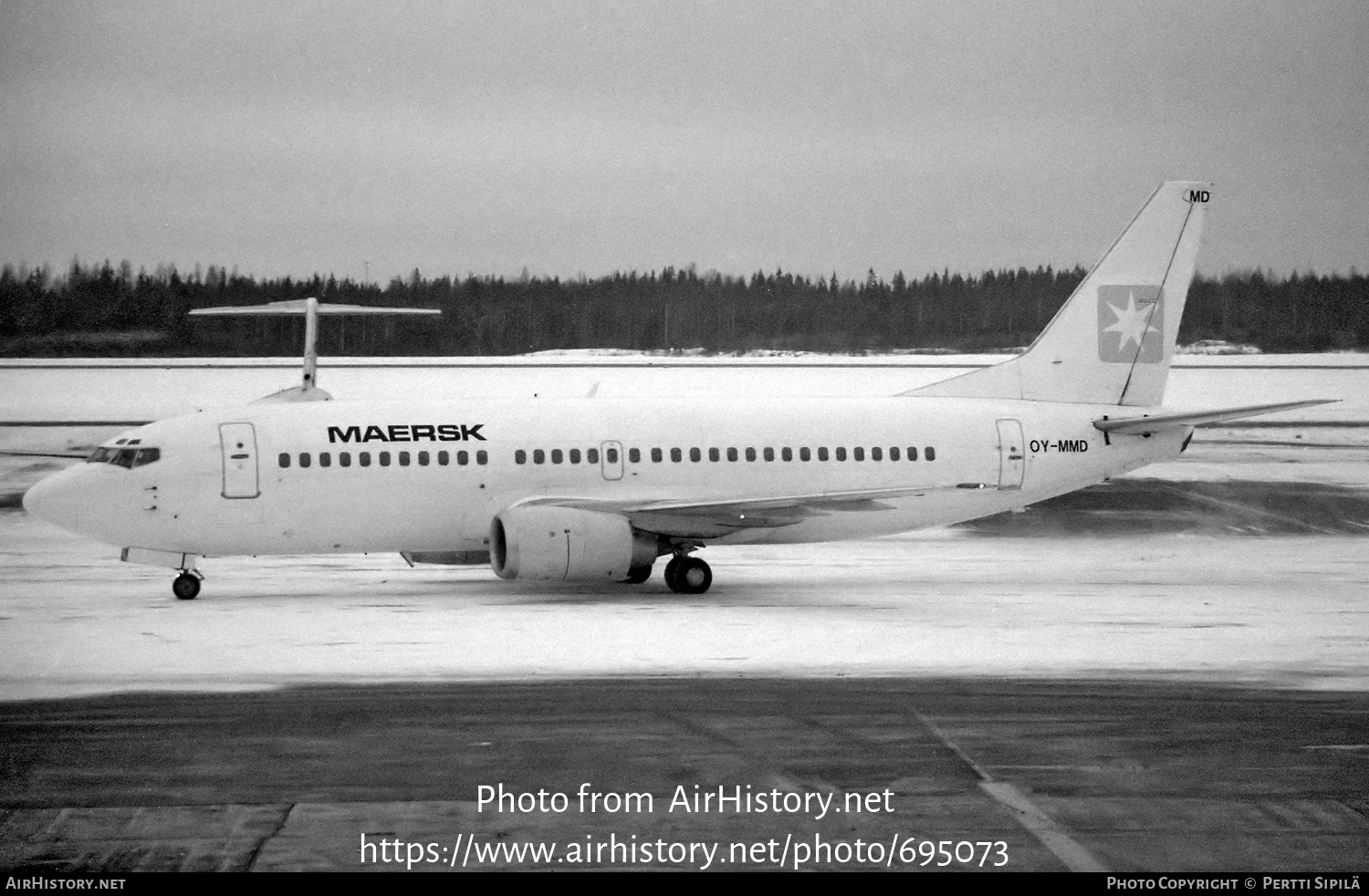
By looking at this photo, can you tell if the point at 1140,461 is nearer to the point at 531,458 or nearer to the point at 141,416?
the point at 531,458

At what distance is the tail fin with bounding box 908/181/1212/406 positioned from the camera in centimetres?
2738

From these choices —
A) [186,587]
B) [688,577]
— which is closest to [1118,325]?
[688,577]

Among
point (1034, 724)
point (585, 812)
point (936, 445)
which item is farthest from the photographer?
point (936, 445)

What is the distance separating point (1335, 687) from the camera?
1666 cm

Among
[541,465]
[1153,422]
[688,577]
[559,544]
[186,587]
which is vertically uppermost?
[1153,422]

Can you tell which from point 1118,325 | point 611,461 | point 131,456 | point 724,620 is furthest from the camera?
point 1118,325

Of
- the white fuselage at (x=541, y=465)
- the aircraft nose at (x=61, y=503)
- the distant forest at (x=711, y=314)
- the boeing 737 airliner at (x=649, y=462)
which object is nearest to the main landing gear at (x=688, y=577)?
the boeing 737 airliner at (x=649, y=462)

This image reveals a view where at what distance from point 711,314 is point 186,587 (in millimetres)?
24510

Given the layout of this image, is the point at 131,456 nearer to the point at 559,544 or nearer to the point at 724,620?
the point at 559,544

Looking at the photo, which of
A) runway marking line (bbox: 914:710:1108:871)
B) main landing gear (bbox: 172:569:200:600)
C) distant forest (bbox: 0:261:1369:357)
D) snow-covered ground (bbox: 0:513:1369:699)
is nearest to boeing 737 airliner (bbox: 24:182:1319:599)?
main landing gear (bbox: 172:569:200:600)

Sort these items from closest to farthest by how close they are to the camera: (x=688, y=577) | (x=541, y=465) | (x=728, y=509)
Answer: (x=728, y=509), (x=688, y=577), (x=541, y=465)

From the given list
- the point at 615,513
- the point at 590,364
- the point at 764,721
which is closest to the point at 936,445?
the point at 615,513

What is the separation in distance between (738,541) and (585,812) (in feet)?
45.0

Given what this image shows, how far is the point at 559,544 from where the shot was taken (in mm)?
23219
